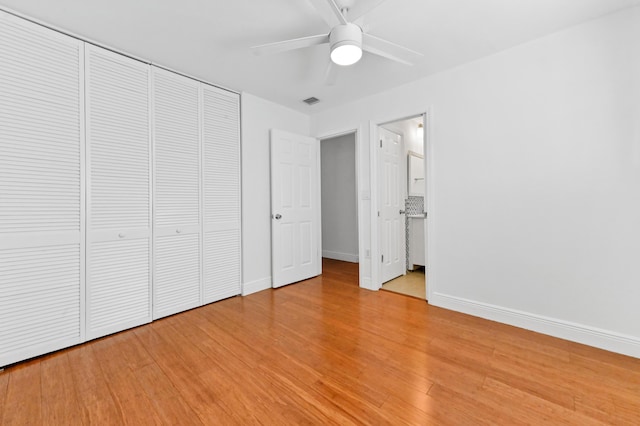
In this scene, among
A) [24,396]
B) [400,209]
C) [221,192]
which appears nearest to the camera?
[24,396]

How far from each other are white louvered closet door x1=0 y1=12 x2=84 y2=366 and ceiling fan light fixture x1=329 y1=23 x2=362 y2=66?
209 centimetres

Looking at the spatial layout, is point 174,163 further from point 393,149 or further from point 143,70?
point 393,149

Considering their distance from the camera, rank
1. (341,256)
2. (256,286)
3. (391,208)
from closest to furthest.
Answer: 1. (256,286)
2. (391,208)
3. (341,256)

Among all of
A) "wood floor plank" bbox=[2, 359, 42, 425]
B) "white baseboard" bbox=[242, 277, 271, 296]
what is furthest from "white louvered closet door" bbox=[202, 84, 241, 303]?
"wood floor plank" bbox=[2, 359, 42, 425]

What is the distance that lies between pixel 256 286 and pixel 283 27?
2.75m

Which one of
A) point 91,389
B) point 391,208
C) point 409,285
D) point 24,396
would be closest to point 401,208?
point 391,208

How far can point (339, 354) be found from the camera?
1.91 m

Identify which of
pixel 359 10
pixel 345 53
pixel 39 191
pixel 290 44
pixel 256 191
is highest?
pixel 359 10

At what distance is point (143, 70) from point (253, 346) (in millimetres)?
2673

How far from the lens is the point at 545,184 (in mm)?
2193

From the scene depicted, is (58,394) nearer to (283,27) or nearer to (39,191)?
(39,191)

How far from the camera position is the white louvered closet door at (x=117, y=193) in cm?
219

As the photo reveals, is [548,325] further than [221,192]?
No

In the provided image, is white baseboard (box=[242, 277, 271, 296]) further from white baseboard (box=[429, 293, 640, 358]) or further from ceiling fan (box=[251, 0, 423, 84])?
ceiling fan (box=[251, 0, 423, 84])
